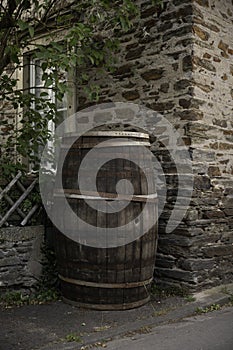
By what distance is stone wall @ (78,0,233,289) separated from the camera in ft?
16.0

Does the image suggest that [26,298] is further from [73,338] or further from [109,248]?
[73,338]

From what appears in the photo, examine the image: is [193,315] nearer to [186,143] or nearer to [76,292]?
[76,292]

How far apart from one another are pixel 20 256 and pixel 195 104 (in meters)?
2.29

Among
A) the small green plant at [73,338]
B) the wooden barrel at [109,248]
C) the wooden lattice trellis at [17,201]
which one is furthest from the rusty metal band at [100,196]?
the small green plant at [73,338]

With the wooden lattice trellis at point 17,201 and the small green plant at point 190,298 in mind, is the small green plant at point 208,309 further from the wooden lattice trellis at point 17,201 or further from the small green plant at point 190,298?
the wooden lattice trellis at point 17,201

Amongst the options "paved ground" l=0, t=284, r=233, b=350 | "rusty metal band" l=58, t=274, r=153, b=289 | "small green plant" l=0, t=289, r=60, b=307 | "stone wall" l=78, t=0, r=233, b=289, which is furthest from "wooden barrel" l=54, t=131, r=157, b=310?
"stone wall" l=78, t=0, r=233, b=289

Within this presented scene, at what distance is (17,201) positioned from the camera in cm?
473

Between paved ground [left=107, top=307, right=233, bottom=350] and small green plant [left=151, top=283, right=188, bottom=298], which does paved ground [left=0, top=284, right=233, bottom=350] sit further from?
small green plant [left=151, top=283, right=188, bottom=298]

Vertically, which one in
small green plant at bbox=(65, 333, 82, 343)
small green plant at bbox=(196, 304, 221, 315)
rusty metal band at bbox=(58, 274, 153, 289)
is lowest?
small green plant at bbox=(196, 304, 221, 315)

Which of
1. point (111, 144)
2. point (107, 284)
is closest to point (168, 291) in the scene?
point (107, 284)

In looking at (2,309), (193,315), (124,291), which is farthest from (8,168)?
(193,315)

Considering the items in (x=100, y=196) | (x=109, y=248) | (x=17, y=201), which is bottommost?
(x=109, y=248)

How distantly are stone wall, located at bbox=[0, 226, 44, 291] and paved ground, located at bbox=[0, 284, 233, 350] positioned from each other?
1.03ft

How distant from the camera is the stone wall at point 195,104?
487 cm
